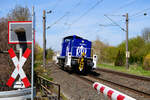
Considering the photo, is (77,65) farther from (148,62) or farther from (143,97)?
(148,62)

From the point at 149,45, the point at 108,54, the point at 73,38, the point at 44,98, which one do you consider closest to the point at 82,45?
the point at 73,38

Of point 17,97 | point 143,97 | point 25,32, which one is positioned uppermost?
point 25,32

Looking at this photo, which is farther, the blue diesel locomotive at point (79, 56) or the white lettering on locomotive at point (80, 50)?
the white lettering on locomotive at point (80, 50)

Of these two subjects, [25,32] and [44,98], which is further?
[44,98]

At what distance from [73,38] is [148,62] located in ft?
43.5

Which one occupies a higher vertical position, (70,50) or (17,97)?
(70,50)

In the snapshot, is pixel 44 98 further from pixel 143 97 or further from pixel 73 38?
pixel 73 38

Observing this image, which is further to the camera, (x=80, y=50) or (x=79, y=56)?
(x=80, y=50)

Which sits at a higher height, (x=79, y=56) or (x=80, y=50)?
(x=80, y=50)

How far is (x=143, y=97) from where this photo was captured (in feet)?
28.0

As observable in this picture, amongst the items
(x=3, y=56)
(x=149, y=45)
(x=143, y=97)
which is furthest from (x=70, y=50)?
(x=149, y=45)

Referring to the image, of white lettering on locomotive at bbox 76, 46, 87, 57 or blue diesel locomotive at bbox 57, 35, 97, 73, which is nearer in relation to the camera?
blue diesel locomotive at bbox 57, 35, 97, 73

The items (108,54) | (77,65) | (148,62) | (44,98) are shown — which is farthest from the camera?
(108,54)

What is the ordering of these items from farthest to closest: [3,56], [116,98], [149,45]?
1. [149,45]
2. [3,56]
3. [116,98]
